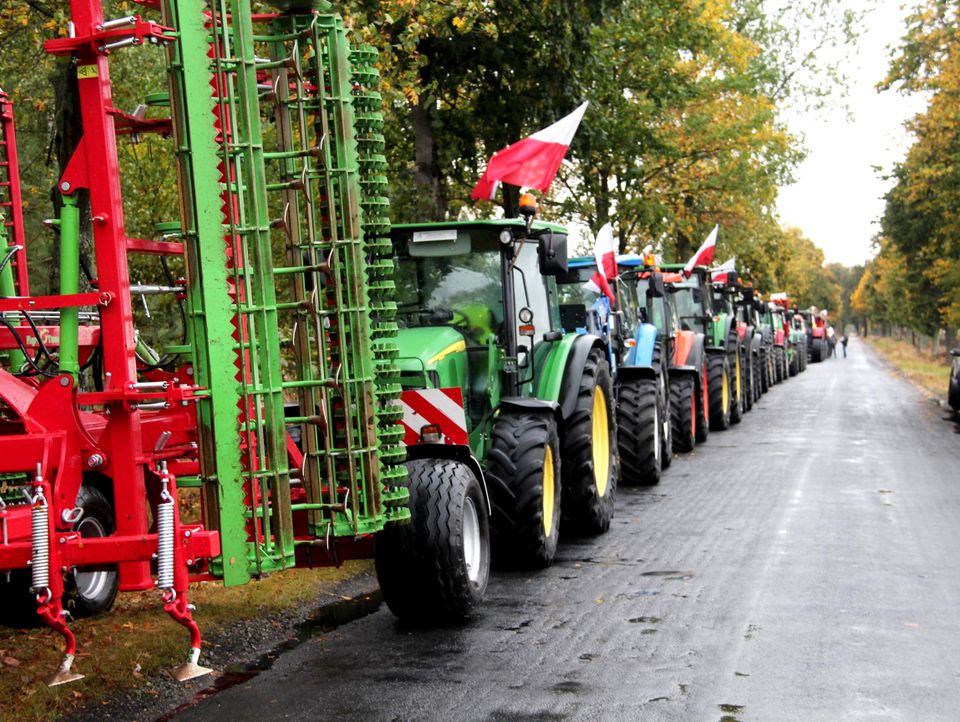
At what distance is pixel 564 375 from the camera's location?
387 inches

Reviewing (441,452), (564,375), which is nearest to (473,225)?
(564,375)

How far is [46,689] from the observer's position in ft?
18.9

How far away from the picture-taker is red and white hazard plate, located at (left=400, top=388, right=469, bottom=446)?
790 centimetres

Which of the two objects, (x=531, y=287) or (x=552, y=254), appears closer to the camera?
(x=552, y=254)

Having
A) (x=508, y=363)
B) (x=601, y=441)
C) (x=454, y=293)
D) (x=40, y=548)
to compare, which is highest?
(x=454, y=293)

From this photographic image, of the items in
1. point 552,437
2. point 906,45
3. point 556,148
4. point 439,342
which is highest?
point 906,45

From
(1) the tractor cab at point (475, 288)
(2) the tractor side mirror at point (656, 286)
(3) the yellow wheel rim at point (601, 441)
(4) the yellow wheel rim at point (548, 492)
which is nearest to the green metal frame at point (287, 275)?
(1) the tractor cab at point (475, 288)

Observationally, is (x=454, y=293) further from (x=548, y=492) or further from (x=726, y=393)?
(x=726, y=393)

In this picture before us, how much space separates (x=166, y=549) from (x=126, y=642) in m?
1.63

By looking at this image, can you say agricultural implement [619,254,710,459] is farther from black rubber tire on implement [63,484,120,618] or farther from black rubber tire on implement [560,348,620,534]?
black rubber tire on implement [63,484,120,618]

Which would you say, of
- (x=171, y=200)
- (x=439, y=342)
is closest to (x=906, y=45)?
(x=171, y=200)

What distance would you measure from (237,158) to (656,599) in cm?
390

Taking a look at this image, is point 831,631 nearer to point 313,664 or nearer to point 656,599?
point 656,599

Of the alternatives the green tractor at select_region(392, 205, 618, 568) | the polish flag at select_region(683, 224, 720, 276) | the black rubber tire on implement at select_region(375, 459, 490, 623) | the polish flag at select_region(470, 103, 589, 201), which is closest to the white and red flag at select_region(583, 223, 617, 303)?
the green tractor at select_region(392, 205, 618, 568)
